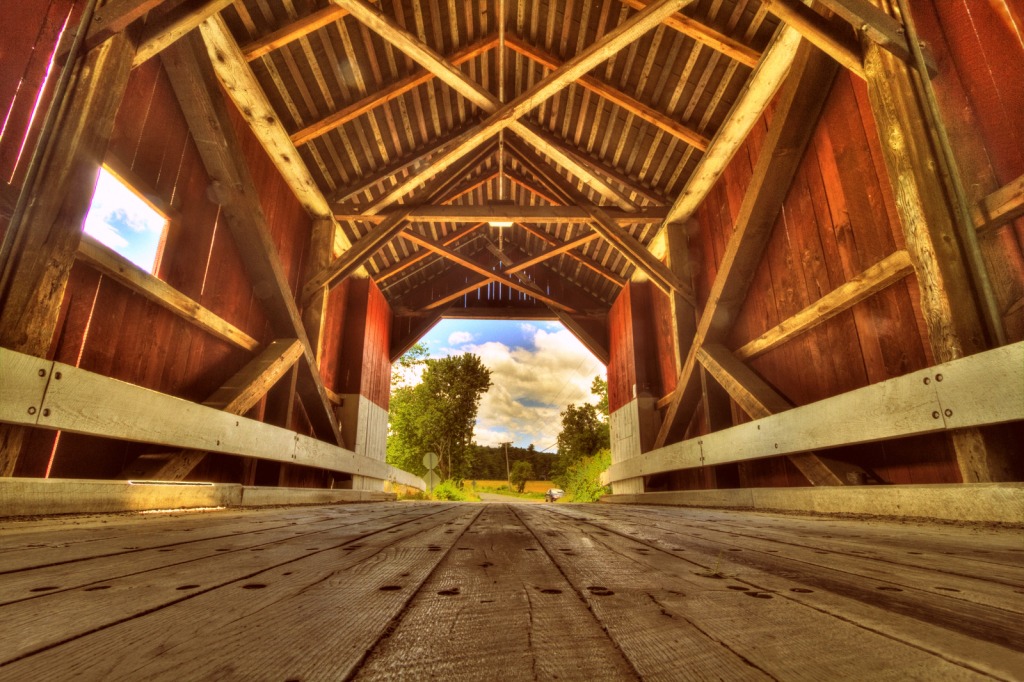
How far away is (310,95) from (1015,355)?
622cm

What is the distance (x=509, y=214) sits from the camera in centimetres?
697

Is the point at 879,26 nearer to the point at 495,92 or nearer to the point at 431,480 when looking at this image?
the point at 495,92

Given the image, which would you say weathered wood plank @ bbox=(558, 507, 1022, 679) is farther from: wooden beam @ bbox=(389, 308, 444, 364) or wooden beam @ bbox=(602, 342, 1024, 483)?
wooden beam @ bbox=(389, 308, 444, 364)

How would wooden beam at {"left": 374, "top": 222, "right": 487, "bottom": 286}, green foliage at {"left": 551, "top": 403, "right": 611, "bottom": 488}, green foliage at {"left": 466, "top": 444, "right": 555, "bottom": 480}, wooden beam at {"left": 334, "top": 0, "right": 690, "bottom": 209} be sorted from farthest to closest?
green foliage at {"left": 466, "top": 444, "right": 555, "bottom": 480} < green foliage at {"left": 551, "top": 403, "right": 611, "bottom": 488} < wooden beam at {"left": 374, "top": 222, "right": 487, "bottom": 286} < wooden beam at {"left": 334, "top": 0, "right": 690, "bottom": 209}

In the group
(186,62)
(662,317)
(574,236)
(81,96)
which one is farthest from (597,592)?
(574,236)

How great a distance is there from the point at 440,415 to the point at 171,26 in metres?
Answer: 19.8

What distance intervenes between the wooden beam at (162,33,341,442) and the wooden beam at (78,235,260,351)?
53 centimetres

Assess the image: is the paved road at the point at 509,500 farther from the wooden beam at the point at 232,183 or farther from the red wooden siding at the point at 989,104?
the red wooden siding at the point at 989,104

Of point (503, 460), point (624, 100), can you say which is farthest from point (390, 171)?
point (503, 460)

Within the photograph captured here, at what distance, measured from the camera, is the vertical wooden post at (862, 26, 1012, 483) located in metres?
2.39

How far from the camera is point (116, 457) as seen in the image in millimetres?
3531

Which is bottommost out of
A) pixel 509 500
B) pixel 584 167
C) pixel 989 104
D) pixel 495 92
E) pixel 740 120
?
pixel 509 500

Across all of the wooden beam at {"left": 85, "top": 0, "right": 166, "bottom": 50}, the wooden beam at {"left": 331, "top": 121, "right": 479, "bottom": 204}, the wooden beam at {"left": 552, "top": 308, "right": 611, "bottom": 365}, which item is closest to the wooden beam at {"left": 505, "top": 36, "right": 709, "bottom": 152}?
the wooden beam at {"left": 331, "top": 121, "right": 479, "bottom": 204}

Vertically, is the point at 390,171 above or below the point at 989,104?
above
